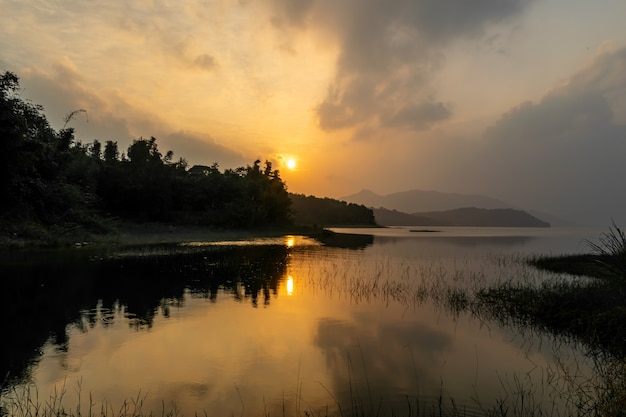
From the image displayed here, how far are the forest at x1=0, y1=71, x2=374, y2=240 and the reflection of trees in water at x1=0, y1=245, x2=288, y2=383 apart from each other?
15.4 metres

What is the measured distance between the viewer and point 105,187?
8031 cm

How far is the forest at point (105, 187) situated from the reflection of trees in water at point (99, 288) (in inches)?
606

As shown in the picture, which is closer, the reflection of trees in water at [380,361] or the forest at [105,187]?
the reflection of trees in water at [380,361]

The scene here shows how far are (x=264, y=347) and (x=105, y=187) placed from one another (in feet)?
255

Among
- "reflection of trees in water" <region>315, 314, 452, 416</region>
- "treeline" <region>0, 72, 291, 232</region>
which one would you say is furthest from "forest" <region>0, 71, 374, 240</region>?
"reflection of trees in water" <region>315, 314, 452, 416</region>

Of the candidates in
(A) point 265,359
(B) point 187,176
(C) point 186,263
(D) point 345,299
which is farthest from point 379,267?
(B) point 187,176

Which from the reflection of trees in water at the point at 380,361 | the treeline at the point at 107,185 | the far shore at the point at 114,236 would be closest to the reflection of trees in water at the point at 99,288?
the reflection of trees in water at the point at 380,361

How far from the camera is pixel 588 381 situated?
36.9ft

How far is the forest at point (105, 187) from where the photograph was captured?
46.0m

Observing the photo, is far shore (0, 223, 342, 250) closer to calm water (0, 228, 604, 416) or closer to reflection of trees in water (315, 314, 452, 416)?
calm water (0, 228, 604, 416)

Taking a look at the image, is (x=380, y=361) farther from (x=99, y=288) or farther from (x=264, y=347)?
(x=99, y=288)

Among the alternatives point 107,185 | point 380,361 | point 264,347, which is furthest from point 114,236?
point 380,361

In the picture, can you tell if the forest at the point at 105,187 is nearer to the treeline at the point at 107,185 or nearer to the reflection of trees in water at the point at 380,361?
the treeline at the point at 107,185

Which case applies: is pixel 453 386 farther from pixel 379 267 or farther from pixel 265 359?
pixel 379 267
